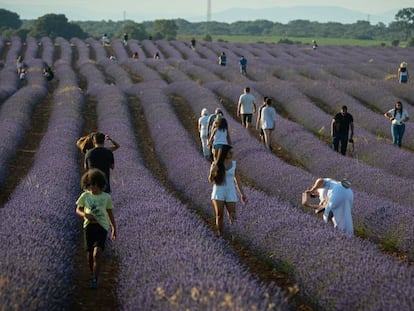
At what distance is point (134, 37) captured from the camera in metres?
67.8

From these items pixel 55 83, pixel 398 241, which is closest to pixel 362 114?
pixel 398 241

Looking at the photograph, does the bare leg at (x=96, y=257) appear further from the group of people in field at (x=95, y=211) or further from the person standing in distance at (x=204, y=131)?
the person standing in distance at (x=204, y=131)

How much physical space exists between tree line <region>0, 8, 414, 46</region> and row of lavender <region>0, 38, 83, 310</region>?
50653mm

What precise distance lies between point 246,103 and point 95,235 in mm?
10267

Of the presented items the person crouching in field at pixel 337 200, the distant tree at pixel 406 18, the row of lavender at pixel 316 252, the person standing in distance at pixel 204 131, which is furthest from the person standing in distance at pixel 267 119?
the distant tree at pixel 406 18

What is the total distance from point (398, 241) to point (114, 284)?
347cm

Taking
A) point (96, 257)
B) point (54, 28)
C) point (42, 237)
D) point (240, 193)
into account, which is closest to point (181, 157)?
point (240, 193)

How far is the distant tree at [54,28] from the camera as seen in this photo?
62484 mm

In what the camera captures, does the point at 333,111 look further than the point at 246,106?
Yes

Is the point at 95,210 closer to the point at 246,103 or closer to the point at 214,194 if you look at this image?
the point at 214,194

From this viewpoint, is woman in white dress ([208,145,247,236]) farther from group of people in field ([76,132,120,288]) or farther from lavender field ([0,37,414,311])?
group of people in field ([76,132,120,288])

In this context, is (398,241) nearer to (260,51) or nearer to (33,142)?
(33,142)

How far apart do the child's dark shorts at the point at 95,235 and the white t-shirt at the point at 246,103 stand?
33.1 feet

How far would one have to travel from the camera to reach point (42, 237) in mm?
6156
